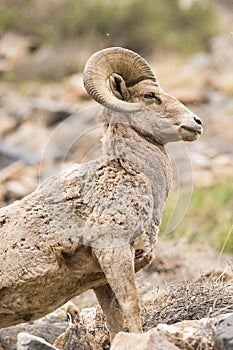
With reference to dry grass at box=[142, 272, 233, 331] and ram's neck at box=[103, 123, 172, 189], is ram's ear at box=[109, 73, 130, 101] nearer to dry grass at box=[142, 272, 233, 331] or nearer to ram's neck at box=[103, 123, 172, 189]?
ram's neck at box=[103, 123, 172, 189]

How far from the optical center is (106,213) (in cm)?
661

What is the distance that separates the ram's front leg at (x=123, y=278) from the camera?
21.4 ft

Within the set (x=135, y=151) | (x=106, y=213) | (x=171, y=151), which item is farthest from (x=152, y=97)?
(x=171, y=151)

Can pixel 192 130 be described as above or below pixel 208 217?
below

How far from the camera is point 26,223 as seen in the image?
22.6 feet

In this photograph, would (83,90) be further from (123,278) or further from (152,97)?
(123,278)

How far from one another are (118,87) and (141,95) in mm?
203

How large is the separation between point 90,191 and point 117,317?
1130mm

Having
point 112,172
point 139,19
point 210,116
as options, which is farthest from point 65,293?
point 139,19

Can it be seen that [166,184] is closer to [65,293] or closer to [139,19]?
[65,293]

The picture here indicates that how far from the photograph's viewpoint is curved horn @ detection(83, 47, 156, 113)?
6781mm

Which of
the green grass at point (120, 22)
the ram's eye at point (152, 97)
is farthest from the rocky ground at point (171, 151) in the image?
the green grass at point (120, 22)

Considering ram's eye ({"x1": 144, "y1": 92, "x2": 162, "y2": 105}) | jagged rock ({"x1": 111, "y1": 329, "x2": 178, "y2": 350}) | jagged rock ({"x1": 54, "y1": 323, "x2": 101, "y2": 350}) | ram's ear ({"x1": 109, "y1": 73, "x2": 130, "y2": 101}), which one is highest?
ram's ear ({"x1": 109, "y1": 73, "x2": 130, "y2": 101})

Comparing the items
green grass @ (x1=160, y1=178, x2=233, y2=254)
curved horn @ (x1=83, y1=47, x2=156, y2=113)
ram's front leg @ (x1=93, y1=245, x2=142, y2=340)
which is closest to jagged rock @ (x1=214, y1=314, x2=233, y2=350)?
ram's front leg @ (x1=93, y1=245, x2=142, y2=340)
